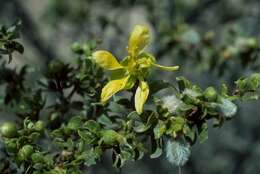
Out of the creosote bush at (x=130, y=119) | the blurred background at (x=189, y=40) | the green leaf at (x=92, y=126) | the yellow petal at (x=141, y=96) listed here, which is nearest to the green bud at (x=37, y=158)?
the creosote bush at (x=130, y=119)

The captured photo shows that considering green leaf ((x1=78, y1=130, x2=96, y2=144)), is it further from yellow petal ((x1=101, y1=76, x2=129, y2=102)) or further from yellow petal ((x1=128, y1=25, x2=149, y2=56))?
yellow petal ((x1=128, y1=25, x2=149, y2=56))

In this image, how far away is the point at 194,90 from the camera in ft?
3.65

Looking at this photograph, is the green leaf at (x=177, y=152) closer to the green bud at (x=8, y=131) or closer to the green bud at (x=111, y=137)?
the green bud at (x=111, y=137)

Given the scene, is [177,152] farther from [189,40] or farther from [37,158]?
[189,40]

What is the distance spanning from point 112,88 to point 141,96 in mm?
70

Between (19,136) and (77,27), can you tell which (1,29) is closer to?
(19,136)

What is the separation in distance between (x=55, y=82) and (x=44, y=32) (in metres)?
2.27

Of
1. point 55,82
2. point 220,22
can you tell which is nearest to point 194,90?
point 55,82

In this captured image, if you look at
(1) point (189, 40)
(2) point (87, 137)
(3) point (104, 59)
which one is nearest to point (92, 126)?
(2) point (87, 137)

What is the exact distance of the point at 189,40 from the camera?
85.1 inches

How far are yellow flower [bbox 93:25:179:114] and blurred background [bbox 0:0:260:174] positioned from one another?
503 millimetres

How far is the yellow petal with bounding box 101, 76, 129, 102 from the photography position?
1158 mm

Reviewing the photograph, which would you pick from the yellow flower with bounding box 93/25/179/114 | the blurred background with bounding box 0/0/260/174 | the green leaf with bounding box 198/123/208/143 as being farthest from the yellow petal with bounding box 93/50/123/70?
the blurred background with bounding box 0/0/260/174

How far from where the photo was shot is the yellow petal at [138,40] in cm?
118
